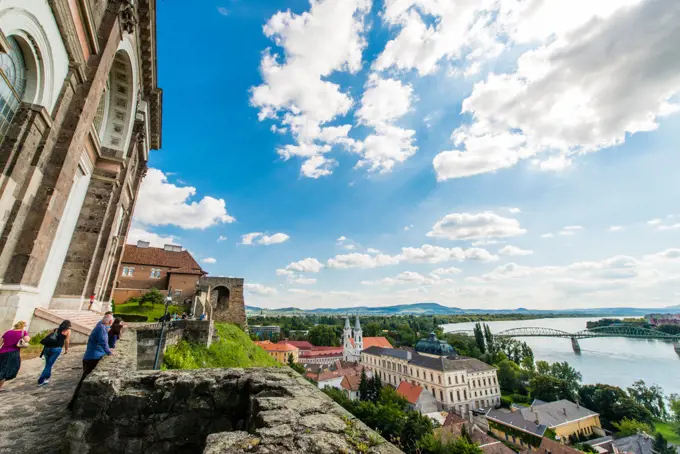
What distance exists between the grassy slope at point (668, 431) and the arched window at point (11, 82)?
83.9 metres

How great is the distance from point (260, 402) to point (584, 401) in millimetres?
78713

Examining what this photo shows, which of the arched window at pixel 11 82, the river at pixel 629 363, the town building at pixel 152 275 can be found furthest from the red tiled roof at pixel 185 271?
the river at pixel 629 363

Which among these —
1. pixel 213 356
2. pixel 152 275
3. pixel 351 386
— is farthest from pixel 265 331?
pixel 213 356

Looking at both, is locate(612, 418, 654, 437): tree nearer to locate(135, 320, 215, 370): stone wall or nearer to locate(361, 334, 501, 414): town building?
locate(361, 334, 501, 414): town building

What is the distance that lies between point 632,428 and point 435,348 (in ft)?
125

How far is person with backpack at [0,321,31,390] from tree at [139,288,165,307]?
22.9m

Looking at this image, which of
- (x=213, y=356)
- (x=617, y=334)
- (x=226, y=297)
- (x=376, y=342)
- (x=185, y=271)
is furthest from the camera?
(x=617, y=334)

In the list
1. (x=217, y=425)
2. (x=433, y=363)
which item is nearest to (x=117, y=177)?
(x=217, y=425)

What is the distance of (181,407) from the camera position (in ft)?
12.8

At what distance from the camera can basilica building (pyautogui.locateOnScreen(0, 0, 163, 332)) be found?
29.5ft

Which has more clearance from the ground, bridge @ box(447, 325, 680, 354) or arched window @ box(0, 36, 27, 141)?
arched window @ box(0, 36, 27, 141)

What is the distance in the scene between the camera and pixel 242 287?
101 feet

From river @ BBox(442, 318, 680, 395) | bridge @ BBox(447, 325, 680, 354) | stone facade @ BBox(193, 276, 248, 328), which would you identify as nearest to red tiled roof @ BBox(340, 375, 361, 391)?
stone facade @ BBox(193, 276, 248, 328)

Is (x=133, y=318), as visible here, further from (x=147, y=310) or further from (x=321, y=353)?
(x=321, y=353)
